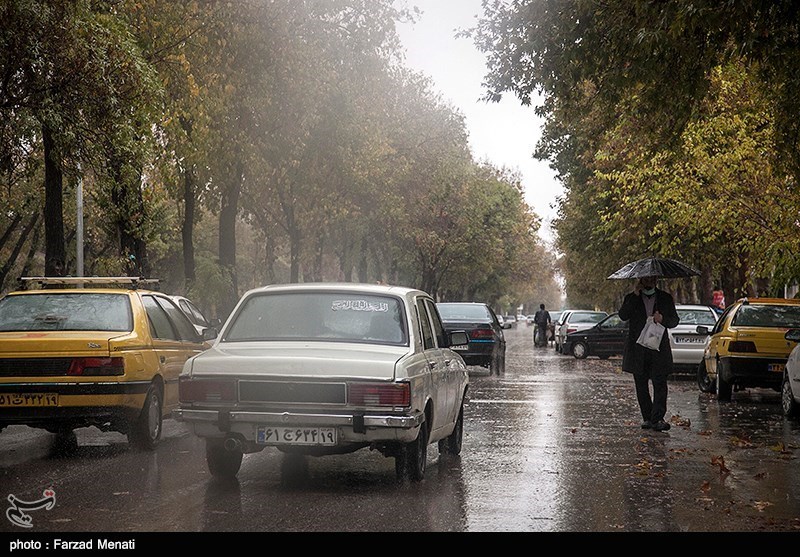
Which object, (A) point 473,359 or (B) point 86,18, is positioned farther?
(A) point 473,359

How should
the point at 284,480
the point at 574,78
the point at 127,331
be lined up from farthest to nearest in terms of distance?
1. the point at 574,78
2. the point at 127,331
3. the point at 284,480

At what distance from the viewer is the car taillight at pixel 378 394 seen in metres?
8.59

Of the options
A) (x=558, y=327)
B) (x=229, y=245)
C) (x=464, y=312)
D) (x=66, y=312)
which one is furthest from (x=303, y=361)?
(x=558, y=327)

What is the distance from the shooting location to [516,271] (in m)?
89.7

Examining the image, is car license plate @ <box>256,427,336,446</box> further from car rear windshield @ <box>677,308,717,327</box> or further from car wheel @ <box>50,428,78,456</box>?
car rear windshield @ <box>677,308,717,327</box>

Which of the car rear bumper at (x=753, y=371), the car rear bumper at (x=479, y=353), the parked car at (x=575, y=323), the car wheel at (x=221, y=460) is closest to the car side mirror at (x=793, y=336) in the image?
the car rear bumper at (x=753, y=371)

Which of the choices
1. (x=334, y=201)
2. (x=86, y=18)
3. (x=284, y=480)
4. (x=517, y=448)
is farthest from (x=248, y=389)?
(x=334, y=201)

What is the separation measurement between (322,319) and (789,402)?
918 cm

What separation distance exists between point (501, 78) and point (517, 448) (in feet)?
17.9

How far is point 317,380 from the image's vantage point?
8.62 m

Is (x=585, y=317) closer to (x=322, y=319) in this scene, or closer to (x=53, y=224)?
(x=53, y=224)

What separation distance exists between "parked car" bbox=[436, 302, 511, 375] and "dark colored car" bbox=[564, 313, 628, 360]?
34.5 ft

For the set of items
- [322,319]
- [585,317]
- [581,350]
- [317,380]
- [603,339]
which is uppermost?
[585,317]
